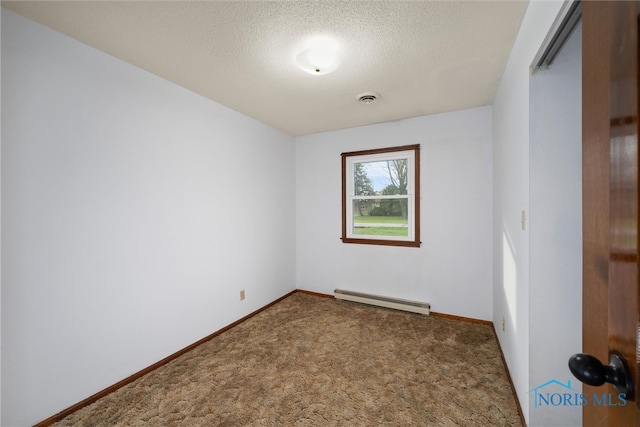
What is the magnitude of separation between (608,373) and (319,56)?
213cm

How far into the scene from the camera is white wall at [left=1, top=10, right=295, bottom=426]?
1627 mm

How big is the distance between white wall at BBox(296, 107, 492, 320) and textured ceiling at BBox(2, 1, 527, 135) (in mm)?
594

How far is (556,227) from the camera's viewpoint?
1.47m

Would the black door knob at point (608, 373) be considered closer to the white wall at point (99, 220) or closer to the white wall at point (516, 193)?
the white wall at point (516, 193)

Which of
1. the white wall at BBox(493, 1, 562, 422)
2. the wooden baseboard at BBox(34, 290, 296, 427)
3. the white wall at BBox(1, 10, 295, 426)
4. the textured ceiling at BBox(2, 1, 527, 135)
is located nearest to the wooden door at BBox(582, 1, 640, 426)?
the white wall at BBox(493, 1, 562, 422)

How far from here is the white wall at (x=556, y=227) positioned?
1.44m

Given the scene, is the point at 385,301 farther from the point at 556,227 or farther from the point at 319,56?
the point at 319,56

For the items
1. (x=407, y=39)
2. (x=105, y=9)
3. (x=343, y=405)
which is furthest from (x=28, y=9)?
(x=343, y=405)

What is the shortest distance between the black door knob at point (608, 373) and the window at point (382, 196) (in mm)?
3013

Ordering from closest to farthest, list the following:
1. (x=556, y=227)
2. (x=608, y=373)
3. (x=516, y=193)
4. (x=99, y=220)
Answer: (x=608, y=373)
(x=556, y=227)
(x=516, y=193)
(x=99, y=220)

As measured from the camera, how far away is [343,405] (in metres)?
1.89
